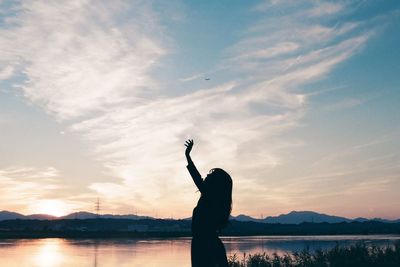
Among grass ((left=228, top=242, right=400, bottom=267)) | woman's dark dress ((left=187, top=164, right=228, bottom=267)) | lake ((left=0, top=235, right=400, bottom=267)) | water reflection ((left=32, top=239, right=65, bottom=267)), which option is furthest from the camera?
water reflection ((left=32, top=239, right=65, bottom=267))

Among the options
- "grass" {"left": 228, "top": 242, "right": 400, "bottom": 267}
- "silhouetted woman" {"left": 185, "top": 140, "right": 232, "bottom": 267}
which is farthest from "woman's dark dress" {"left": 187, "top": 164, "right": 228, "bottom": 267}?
"grass" {"left": 228, "top": 242, "right": 400, "bottom": 267}

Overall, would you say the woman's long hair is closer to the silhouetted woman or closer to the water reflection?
the silhouetted woman

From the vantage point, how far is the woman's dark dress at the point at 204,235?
229 inches

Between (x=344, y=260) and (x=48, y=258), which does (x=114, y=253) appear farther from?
(x=344, y=260)

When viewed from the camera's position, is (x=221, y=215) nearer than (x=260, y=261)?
Yes

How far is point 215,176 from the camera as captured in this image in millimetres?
5957

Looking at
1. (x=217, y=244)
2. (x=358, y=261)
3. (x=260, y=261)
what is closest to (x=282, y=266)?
(x=260, y=261)

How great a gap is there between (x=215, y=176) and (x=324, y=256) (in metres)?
12.2

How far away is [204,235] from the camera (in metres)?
5.90

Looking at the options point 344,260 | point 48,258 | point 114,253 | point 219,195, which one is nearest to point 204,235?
point 219,195

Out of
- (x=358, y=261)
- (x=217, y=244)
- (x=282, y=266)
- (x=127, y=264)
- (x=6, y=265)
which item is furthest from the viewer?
(x=127, y=264)

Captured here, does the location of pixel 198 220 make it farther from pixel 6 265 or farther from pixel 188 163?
pixel 6 265

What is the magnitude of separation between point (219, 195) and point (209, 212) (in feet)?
0.79

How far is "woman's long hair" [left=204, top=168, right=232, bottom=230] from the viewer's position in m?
5.89
